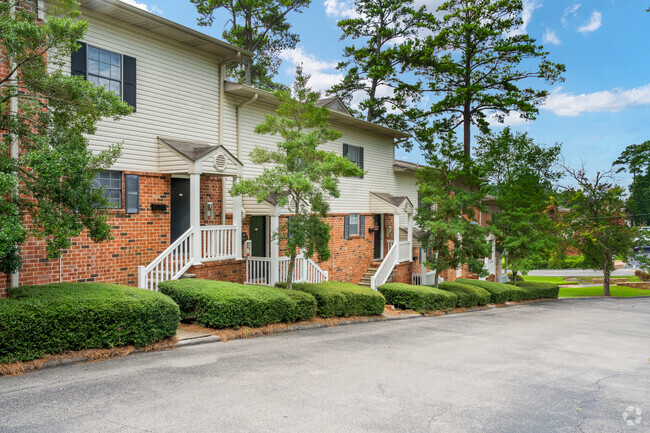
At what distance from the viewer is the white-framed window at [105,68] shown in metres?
10.8

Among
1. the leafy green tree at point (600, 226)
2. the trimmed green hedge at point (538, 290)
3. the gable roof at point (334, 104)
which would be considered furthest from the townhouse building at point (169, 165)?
the leafy green tree at point (600, 226)

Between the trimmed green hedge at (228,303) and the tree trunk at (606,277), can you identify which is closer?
the trimmed green hedge at (228,303)

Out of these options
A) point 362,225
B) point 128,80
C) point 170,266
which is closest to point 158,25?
point 128,80

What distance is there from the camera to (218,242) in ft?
41.5

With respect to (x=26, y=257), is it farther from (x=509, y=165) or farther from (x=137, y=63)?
(x=509, y=165)

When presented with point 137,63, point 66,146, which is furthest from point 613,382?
point 137,63

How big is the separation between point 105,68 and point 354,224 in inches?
479

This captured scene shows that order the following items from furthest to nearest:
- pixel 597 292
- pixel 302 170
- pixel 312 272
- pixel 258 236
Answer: pixel 597 292 → pixel 312 272 → pixel 258 236 → pixel 302 170

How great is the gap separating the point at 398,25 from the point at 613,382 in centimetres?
2748

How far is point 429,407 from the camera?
19.0 ft

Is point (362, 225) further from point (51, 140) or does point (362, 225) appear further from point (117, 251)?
point (51, 140)

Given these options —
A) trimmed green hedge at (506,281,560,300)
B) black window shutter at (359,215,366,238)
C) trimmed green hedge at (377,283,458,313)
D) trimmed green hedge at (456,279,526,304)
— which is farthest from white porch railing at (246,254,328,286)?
trimmed green hedge at (506,281,560,300)

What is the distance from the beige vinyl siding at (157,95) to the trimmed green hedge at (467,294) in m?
12.1

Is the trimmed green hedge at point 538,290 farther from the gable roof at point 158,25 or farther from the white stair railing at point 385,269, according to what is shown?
the gable roof at point 158,25
